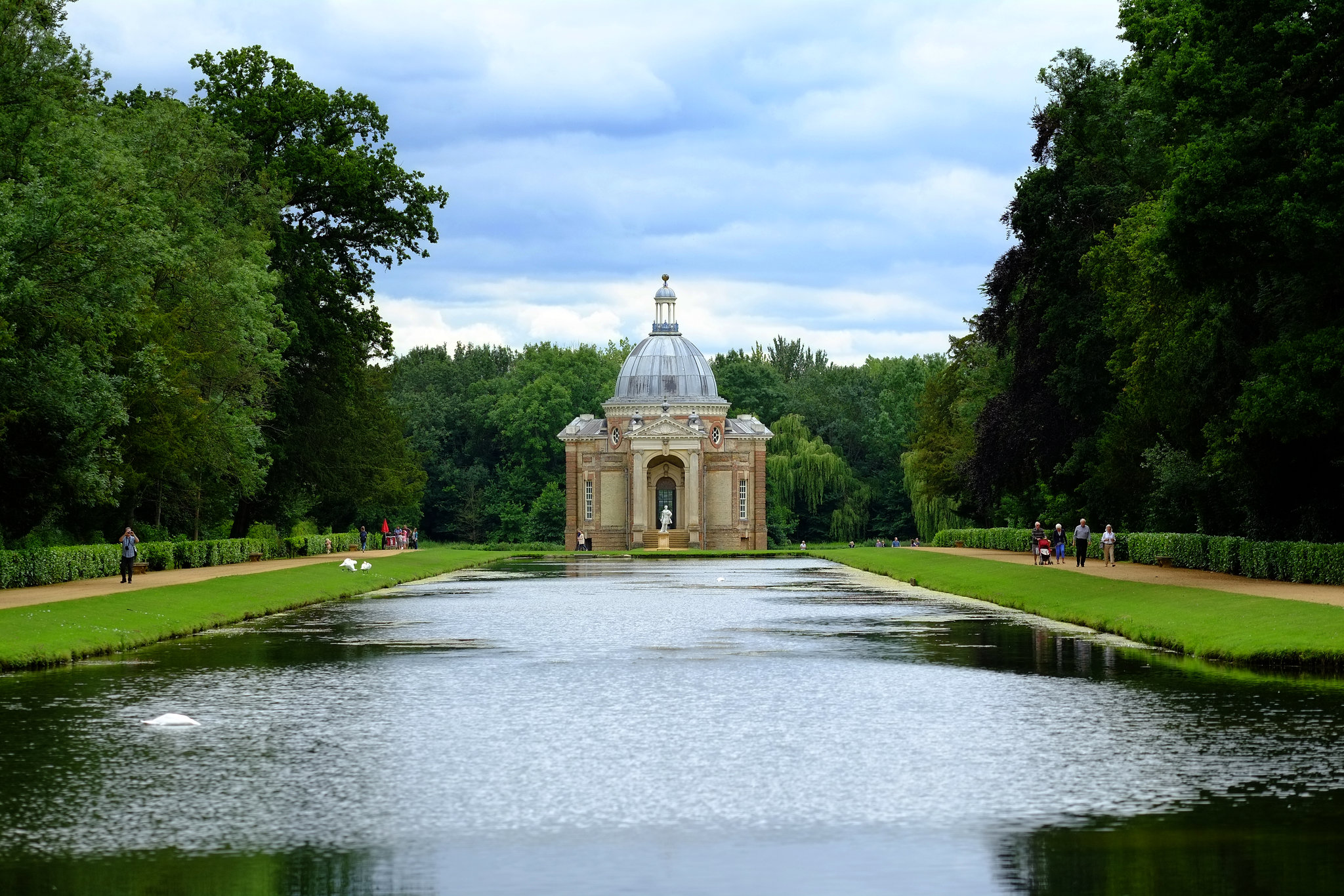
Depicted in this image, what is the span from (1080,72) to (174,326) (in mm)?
31723

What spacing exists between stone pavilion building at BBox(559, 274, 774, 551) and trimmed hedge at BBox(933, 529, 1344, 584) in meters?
46.4

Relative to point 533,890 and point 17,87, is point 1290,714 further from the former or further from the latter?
point 17,87

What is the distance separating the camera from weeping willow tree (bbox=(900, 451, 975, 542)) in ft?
325

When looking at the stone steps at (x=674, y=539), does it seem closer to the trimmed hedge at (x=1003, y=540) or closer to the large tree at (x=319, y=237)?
the trimmed hedge at (x=1003, y=540)

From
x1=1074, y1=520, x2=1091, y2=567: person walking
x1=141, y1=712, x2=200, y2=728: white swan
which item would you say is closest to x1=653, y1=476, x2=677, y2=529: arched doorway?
x1=1074, y1=520, x2=1091, y2=567: person walking

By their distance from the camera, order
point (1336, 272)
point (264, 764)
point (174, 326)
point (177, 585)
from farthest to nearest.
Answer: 1. point (174, 326)
2. point (177, 585)
3. point (1336, 272)
4. point (264, 764)

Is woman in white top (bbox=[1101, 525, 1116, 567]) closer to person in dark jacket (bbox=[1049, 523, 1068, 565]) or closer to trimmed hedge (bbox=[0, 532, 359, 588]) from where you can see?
person in dark jacket (bbox=[1049, 523, 1068, 565])

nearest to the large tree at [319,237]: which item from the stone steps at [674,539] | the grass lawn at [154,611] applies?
the grass lawn at [154,611]

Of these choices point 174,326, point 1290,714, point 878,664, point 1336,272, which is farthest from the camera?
point 174,326

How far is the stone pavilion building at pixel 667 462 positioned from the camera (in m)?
106

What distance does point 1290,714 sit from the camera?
17438mm

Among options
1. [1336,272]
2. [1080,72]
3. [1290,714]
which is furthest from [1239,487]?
[1290,714]

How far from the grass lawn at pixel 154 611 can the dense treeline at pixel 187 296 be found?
4.31m

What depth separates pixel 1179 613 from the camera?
29516 mm
